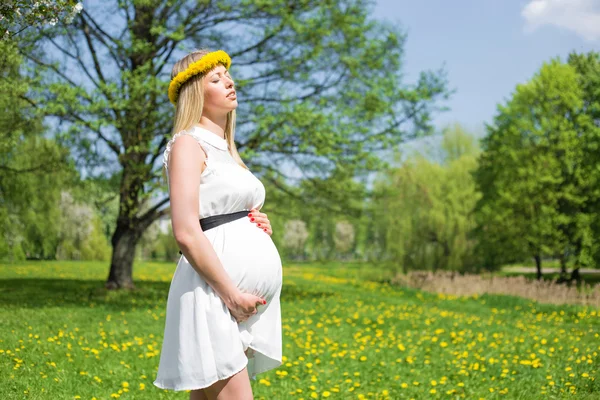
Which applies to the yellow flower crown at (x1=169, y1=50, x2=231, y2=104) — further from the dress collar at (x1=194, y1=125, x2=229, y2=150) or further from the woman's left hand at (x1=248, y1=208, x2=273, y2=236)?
the woman's left hand at (x1=248, y1=208, x2=273, y2=236)

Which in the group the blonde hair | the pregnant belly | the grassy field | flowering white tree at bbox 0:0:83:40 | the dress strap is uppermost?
flowering white tree at bbox 0:0:83:40

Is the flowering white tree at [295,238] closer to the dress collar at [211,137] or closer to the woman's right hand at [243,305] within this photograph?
the dress collar at [211,137]

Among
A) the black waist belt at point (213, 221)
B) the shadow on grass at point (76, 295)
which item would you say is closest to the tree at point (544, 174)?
the shadow on grass at point (76, 295)

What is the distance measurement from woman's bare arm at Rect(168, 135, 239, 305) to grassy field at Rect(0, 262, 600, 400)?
10.8 ft

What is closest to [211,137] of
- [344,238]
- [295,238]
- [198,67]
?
[198,67]

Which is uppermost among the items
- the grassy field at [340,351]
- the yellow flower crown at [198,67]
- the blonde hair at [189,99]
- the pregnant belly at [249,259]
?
the yellow flower crown at [198,67]

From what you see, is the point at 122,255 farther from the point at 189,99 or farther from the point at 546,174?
the point at 546,174

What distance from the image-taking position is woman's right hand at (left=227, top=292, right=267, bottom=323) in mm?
2468

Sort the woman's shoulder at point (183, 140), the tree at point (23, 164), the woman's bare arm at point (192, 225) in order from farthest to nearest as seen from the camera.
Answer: the tree at point (23, 164) → the woman's shoulder at point (183, 140) → the woman's bare arm at point (192, 225)

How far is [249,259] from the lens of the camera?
8.60 feet

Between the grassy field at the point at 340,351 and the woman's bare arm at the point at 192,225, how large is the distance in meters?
3.30

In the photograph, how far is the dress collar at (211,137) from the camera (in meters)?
2.69

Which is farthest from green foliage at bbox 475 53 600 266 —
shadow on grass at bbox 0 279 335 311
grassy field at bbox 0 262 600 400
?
shadow on grass at bbox 0 279 335 311

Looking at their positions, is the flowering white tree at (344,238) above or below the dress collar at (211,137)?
above
